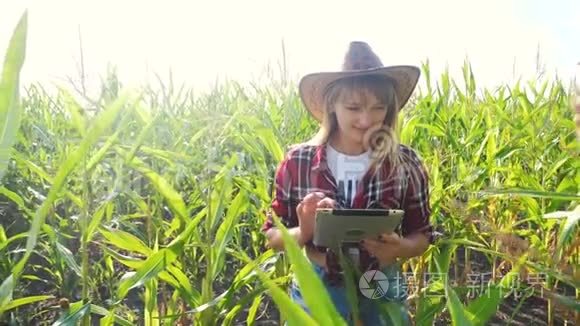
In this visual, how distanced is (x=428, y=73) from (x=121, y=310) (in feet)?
4.35

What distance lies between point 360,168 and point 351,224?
0.83 feet

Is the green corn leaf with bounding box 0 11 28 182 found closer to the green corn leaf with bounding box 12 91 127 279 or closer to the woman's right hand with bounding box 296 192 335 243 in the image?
the green corn leaf with bounding box 12 91 127 279

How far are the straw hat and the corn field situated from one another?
14 cm

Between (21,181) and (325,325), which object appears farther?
(21,181)

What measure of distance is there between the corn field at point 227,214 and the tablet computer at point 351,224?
9 centimetres

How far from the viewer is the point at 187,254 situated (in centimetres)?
173

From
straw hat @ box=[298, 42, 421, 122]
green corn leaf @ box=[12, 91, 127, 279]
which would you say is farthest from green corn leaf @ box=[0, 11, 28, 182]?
straw hat @ box=[298, 42, 421, 122]

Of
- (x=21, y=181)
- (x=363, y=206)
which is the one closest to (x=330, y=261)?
(x=363, y=206)

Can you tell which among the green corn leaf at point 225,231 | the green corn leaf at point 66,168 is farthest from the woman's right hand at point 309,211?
the green corn leaf at point 66,168

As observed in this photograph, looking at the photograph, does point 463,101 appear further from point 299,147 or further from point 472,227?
point 299,147

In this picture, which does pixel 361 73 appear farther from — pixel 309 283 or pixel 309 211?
pixel 309 283

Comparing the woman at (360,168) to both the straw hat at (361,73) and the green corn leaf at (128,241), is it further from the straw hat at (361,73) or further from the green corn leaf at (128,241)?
the green corn leaf at (128,241)

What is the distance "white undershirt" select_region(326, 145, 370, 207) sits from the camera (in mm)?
1129

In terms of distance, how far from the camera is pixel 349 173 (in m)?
1.13
